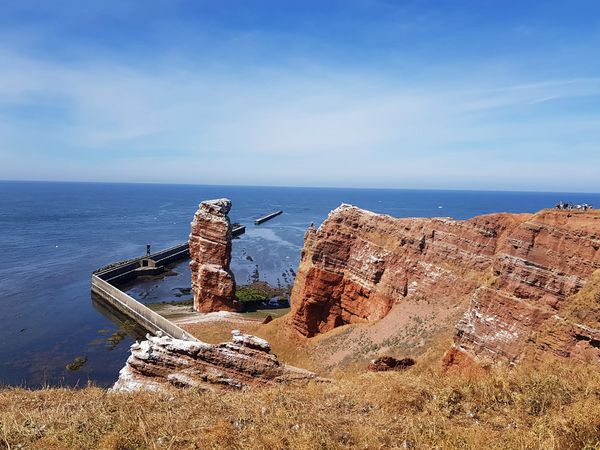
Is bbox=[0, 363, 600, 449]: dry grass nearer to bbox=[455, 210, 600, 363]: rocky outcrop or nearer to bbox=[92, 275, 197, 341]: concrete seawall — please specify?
bbox=[455, 210, 600, 363]: rocky outcrop

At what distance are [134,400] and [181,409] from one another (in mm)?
1522

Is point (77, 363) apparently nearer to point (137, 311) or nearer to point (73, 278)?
point (137, 311)

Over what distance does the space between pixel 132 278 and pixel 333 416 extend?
63.6 metres

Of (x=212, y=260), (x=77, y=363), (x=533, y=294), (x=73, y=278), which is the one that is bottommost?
(x=77, y=363)

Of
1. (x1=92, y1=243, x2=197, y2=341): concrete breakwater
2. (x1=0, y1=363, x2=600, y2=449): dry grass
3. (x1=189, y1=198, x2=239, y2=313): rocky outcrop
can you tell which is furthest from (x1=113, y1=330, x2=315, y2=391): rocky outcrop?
(x1=189, y1=198, x2=239, y2=313): rocky outcrop

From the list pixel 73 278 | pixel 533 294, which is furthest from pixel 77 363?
pixel 533 294

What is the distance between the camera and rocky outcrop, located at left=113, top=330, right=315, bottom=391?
14.6 m

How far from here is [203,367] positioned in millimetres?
14938

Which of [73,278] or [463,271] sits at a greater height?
[463,271]

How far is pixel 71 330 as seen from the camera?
44594 millimetres

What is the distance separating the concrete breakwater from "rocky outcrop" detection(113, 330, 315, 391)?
14980 mm

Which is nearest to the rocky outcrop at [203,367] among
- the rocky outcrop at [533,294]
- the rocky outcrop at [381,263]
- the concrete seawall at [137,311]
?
the rocky outcrop at [533,294]

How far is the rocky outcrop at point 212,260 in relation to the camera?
151 feet

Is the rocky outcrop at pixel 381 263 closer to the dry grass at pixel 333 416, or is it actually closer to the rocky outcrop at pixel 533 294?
the rocky outcrop at pixel 533 294
